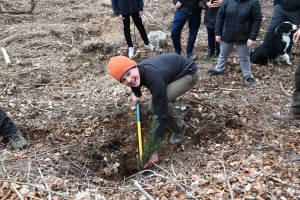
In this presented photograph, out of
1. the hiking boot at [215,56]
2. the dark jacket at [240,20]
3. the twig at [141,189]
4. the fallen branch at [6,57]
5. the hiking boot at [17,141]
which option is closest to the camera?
the twig at [141,189]

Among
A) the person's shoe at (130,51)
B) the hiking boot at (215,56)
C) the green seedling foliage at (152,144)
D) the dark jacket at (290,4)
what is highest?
the dark jacket at (290,4)

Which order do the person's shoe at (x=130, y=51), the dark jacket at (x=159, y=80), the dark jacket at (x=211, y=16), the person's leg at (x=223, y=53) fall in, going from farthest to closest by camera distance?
1. the person's shoe at (x=130, y=51)
2. the dark jacket at (x=211, y=16)
3. the person's leg at (x=223, y=53)
4. the dark jacket at (x=159, y=80)

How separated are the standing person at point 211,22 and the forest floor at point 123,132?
23 centimetres

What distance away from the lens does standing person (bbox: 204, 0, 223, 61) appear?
5.49 m

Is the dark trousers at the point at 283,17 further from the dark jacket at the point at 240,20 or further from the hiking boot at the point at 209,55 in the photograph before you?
the dark jacket at the point at 240,20

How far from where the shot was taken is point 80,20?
8820mm

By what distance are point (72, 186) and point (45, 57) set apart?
4.22 meters

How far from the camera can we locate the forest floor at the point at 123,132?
114 inches

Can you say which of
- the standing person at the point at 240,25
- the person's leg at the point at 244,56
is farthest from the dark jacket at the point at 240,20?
the person's leg at the point at 244,56

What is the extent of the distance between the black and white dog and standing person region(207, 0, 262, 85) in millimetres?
921

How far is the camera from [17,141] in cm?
359

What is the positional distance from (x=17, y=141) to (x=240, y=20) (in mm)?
3622

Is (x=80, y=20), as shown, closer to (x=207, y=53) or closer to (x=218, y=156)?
(x=207, y=53)

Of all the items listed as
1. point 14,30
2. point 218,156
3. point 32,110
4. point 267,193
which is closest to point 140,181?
point 218,156
